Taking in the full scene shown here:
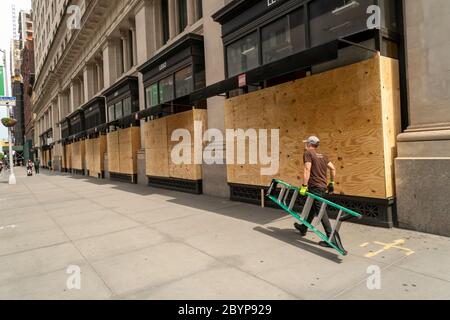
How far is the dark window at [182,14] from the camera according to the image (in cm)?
1466

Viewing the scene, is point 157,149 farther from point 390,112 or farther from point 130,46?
point 390,112

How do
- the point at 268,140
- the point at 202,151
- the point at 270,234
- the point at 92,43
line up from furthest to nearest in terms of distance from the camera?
the point at 92,43, the point at 202,151, the point at 268,140, the point at 270,234

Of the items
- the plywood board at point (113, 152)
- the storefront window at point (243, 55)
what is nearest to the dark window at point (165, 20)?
the plywood board at point (113, 152)

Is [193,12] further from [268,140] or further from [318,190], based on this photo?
[318,190]

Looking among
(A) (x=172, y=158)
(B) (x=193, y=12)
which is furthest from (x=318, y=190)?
(B) (x=193, y=12)

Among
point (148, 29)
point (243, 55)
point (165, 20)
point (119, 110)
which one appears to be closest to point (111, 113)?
point (119, 110)

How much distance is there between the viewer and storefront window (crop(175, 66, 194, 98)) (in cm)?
1237

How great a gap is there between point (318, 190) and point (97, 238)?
180 inches

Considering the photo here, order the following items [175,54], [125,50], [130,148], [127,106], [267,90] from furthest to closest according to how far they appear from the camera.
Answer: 1. [125,50]
2. [127,106]
3. [130,148]
4. [175,54]
5. [267,90]

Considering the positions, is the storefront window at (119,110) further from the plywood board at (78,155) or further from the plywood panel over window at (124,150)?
the plywood board at (78,155)

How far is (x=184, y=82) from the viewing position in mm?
12867

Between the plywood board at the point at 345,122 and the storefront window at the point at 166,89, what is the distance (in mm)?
6410

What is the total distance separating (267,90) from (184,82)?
5295 mm

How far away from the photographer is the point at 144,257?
517 cm
